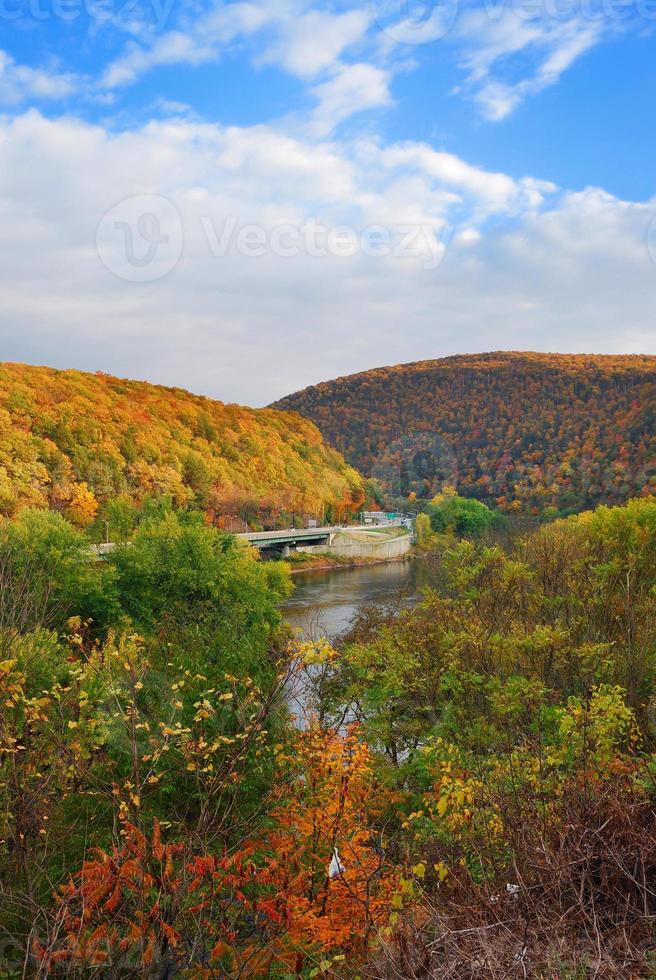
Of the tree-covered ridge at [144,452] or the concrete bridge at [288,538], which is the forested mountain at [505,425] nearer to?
the tree-covered ridge at [144,452]

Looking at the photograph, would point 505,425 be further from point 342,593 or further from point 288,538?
point 342,593

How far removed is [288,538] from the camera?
7281cm

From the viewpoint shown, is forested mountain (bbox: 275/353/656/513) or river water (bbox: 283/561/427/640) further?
forested mountain (bbox: 275/353/656/513)

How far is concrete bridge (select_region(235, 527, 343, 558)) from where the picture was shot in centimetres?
7019

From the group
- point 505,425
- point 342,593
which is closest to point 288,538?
point 342,593

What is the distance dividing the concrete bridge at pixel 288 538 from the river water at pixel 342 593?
20.4 feet

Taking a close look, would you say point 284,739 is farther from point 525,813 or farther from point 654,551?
point 654,551

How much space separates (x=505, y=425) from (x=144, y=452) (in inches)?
2779

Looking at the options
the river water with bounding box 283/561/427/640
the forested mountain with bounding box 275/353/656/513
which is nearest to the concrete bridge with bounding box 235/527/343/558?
the river water with bounding box 283/561/427/640

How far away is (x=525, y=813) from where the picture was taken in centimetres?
640

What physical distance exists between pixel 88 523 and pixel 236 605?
123 feet

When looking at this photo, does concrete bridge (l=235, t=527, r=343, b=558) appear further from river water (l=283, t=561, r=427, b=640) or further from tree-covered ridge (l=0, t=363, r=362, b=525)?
Result: tree-covered ridge (l=0, t=363, r=362, b=525)

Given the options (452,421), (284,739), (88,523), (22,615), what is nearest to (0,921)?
(284,739)

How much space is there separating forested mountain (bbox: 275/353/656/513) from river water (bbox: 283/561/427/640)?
24803mm
